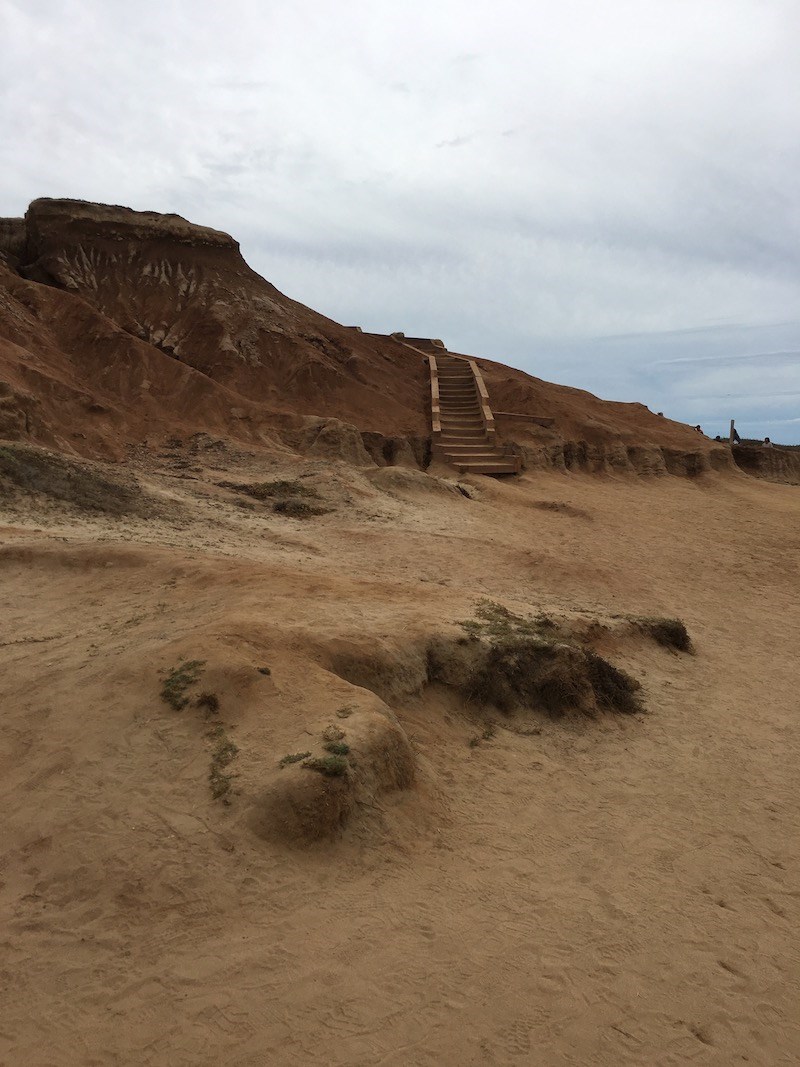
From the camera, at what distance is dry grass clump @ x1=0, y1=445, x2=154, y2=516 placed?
10.6 m

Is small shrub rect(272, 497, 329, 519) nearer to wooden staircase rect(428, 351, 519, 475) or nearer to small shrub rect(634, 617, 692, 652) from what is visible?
small shrub rect(634, 617, 692, 652)

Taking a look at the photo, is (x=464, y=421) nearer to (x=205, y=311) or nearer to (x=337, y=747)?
(x=205, y=311)

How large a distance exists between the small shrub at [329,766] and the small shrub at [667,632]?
5.18m

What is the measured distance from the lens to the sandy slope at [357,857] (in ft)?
12.4

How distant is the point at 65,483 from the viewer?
10.9 metres

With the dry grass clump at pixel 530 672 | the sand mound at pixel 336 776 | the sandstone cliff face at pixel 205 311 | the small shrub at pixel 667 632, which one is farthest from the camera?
the sandstone cliff face at pixel 205 311

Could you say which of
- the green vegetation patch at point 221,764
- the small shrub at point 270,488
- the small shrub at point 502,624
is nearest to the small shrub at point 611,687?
the small shrub at point 502,624

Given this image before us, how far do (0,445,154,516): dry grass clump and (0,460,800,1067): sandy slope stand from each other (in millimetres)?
1560

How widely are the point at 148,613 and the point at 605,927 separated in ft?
15.2

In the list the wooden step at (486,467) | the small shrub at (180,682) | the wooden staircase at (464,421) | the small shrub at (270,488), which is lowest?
the small shrub at (180,682)

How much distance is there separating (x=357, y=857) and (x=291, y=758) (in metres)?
0.73

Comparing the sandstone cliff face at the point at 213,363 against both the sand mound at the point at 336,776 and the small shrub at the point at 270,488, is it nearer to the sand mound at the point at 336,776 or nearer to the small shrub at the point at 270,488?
the small shrub at the point at 270,488

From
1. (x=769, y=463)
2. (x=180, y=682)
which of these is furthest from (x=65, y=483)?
(x=769, y=463)

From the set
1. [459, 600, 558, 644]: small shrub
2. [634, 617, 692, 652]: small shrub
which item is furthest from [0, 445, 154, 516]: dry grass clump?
[634, 617, 692, 652]: small shrub
